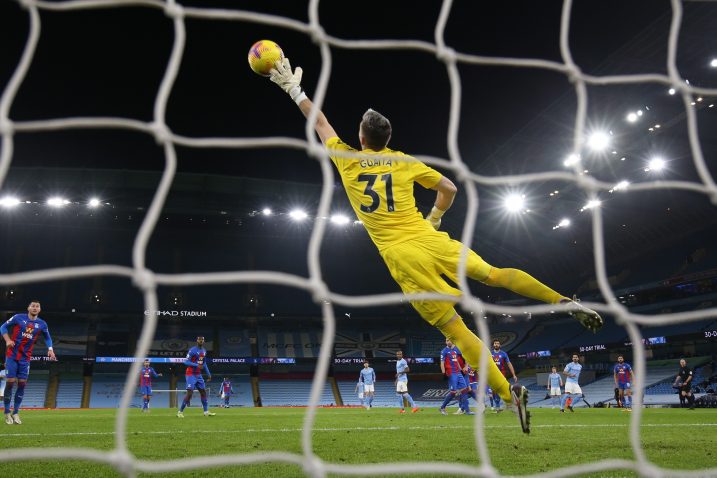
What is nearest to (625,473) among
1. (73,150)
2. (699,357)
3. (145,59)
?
(145,59)

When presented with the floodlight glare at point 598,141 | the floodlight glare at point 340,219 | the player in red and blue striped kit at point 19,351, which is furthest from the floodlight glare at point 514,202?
the player in red and blue striped kit at point 19,351

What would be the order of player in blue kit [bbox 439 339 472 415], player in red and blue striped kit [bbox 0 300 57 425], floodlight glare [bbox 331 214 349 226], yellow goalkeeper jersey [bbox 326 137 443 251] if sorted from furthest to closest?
floodlight glare [bbox 331 214 349 226] → player in blue kit [bbox 439 339 472 415] → player in red and blue striped kit [bbox 0 300 57 425] → yellow goalkeeper jersey [bbox 326 137 443 251]

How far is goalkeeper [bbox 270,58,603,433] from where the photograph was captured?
3.59 m

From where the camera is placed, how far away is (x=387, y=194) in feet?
12.3

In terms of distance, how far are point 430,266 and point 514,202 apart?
25.7 meters

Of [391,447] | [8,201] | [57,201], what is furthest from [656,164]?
[8,201]

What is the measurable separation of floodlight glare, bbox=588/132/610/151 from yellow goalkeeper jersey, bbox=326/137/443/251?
2009 cm

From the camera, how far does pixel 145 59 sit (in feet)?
47.2

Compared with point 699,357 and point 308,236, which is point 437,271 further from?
A: point 308,236

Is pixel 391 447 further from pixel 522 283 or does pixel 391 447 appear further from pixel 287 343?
pixel 287 343

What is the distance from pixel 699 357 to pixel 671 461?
2682cm

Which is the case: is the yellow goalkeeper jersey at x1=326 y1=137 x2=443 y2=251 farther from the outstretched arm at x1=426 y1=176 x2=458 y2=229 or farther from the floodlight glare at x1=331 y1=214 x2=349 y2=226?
the floodlight glare at x1=331 y1=214 x2=349 y2=226

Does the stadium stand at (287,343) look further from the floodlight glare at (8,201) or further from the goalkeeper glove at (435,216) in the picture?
the goalkeeper glove at (435,216)

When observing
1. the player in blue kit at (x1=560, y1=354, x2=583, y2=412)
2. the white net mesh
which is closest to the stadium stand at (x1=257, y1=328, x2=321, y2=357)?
the player in blue kit at (x1=560, y1=354, x2=583, y2=412)
